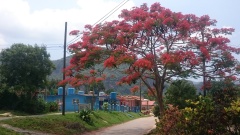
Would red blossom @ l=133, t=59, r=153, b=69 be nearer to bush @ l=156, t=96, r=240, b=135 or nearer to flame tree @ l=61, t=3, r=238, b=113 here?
flame tree @ l=61, t=3, r=238, b=113

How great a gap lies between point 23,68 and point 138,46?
16.8m

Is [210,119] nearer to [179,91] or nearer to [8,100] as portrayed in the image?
[179,91]

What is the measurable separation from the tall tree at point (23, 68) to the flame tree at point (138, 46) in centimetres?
1370

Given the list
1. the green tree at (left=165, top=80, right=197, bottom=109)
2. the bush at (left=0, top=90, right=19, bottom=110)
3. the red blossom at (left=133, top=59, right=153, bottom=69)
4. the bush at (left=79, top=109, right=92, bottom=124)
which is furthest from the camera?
the bush at (left=0, top=90, right=19, bottom=110)

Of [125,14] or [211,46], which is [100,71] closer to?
[125,14]

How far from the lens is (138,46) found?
737 inches

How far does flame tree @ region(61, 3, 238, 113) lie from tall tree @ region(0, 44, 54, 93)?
13698mm

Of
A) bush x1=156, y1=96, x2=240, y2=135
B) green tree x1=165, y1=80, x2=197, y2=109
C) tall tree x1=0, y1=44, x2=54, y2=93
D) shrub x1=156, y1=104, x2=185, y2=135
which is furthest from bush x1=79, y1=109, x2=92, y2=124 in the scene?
bush x1=156, y1=96, x2=240, y2=135

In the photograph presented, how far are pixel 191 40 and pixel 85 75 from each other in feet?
20.7

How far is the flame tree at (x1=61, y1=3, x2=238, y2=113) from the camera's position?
56.6 ft

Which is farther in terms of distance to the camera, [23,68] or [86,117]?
[23,68]

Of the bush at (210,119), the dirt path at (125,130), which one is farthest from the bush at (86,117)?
the bush at (210,119)

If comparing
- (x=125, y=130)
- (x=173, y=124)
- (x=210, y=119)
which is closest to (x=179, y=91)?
(x=125, y=130)

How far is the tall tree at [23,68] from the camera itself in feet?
106
